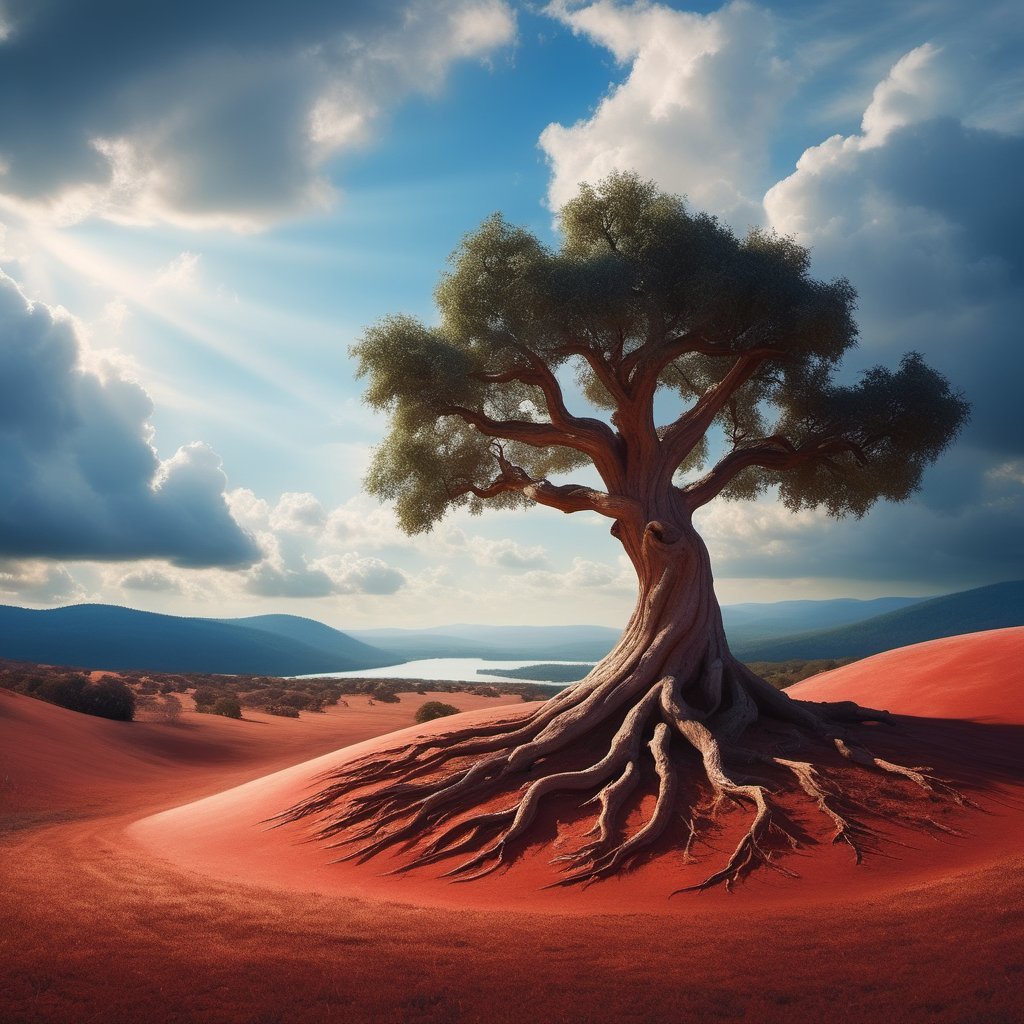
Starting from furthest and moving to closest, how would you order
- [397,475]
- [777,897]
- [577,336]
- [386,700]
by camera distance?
[386,700] → [397,475] → [577,336] → [777,897]

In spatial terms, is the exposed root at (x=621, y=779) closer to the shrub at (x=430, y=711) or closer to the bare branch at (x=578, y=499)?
the bare branch at (x=578, y=499)

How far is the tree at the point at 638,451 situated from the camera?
1200 cm

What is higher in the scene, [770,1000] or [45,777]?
[770,1000]

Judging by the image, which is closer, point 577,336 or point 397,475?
point 577,336

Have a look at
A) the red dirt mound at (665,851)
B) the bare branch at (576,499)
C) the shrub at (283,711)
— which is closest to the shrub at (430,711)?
the shrub at (283,711)

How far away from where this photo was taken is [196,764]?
28.9m

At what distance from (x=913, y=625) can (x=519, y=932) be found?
568 ft

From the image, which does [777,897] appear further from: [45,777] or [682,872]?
[45,777]

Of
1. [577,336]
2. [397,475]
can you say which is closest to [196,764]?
[397,475]

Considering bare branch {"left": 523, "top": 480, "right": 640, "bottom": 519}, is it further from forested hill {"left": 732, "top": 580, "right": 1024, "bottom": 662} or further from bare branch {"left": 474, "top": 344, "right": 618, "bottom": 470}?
forested hill {"left": 732, "top": 580, "right": 1024, "bottom": 662}

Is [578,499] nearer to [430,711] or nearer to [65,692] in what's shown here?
[430,711]

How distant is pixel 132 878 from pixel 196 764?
20.2m

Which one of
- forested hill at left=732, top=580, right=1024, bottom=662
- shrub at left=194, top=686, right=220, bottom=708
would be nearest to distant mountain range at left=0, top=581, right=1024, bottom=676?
forested hill at left=732, top=580, right=1024, bottom=662

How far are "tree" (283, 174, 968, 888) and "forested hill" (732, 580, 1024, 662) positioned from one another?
12312 centimetres
